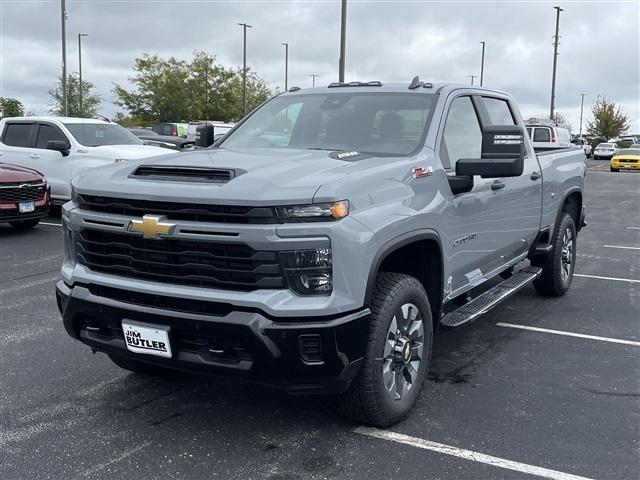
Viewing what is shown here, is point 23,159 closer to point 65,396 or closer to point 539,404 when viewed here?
point 65,396

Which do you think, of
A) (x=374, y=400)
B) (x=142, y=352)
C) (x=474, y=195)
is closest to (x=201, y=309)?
(x=142, y=352)

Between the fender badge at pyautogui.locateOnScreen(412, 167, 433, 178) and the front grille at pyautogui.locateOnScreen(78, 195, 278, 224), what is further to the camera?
the fender badge at pyautogui.locateOnScreen(412, 167, 433, 178)

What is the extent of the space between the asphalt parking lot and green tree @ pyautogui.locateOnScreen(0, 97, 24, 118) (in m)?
41.0

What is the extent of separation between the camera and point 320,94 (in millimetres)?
5078

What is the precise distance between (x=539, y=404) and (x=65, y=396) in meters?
3.00

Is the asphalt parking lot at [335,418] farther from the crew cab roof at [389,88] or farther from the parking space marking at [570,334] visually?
the crew cab roof at [389,88]

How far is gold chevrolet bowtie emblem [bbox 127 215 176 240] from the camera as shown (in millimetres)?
3275

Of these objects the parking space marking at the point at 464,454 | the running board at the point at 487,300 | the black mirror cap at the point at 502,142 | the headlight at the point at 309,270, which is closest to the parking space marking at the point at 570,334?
the running board at the point at 487,300

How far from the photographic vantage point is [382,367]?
11.6 ft

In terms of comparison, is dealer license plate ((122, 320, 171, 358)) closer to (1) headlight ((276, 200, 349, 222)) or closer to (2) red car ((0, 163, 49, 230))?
(1) headlight ((276, 200, 349, 222))

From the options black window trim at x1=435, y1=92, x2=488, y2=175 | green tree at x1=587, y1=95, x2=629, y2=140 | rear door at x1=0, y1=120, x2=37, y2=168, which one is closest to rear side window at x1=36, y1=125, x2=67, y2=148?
rear door at x1=0, y1=120, x2=37, y2=168

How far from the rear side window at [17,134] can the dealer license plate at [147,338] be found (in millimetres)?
10611

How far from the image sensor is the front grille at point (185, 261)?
3.15 m

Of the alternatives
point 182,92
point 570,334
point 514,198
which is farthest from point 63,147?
point 182,92
